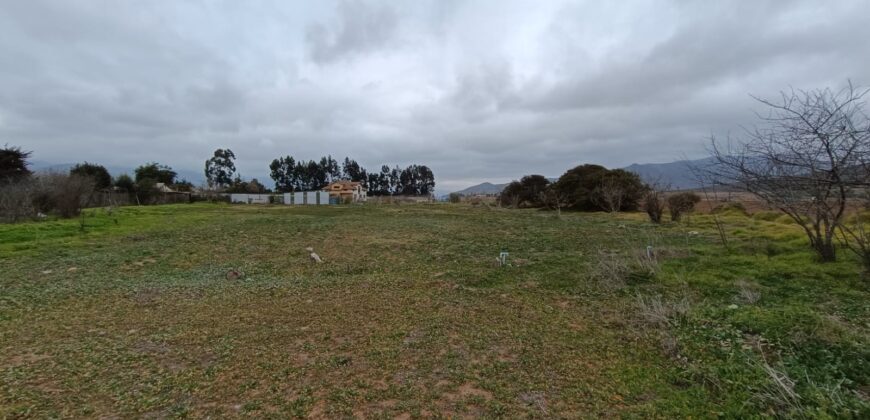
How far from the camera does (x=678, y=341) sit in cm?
392

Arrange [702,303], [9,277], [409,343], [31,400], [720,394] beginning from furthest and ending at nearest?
[9,277]
[702,303]
[409,343]
[31,400]
[720,394]

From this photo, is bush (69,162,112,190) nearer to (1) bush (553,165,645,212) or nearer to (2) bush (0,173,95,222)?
(2) bush (0,173,95,222)

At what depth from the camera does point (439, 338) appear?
4320mm

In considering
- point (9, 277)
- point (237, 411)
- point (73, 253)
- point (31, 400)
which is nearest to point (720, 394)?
point (237, 411)

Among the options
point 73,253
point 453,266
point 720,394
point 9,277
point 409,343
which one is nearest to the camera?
point 720,394

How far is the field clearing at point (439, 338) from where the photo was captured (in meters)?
2.96

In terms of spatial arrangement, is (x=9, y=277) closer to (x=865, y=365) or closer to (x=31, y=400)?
(x=31, y=400)

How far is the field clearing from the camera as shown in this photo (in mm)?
2963

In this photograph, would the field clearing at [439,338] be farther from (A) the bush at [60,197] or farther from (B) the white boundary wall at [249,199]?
(B) the white boundary wall at [249,199]

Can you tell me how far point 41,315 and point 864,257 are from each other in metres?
12.2

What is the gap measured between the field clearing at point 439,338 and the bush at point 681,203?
11.7 m

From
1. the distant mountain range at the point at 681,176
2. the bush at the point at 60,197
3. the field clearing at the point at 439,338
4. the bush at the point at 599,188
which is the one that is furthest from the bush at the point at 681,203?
the bush at the point at 60,197

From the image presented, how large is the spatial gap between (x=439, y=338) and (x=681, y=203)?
2109 centimetres

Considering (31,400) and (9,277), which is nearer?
(31,400)
